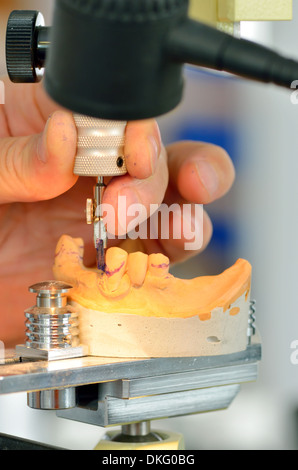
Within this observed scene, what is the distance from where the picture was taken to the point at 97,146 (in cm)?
49

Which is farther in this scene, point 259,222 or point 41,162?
point 259,222

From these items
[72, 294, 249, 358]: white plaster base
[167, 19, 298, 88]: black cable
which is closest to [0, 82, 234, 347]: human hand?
[72, 294, 249, 358]: white plaster base

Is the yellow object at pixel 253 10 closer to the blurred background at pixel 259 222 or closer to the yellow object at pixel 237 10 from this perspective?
the yellow object at pixel 237 10

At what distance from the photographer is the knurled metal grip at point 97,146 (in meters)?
0.48

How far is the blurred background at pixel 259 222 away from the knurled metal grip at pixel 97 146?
0.51 metres

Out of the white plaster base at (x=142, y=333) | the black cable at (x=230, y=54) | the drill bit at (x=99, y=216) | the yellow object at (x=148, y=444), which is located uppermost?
the black cable at (x=230, y=54)

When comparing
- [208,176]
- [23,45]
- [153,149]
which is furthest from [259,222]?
[23,45]

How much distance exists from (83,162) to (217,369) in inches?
7.3

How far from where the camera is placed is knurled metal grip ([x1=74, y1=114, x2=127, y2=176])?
48 cm

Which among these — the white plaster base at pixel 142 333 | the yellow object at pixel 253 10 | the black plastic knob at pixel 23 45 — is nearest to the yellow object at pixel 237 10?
the yellow object at pixel 253 10

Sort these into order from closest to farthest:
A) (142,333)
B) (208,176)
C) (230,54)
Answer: (230,54)
(142,333)
(208,176)

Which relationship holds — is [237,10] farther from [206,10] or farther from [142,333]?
[142,333]

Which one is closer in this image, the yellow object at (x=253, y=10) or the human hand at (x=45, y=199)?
the yellow object at (x=253, y=10)

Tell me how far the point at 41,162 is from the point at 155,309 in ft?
0.45
